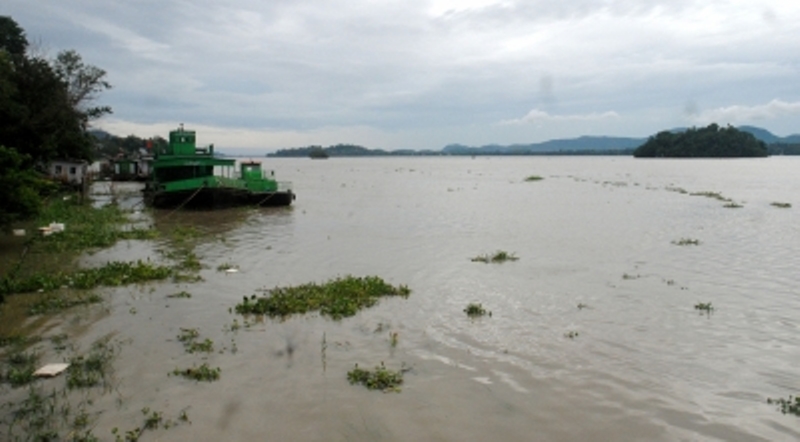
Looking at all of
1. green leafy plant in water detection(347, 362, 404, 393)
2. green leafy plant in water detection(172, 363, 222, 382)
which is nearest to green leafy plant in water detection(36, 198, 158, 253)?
green leafy plant in water detection(172, 363, 222, 382)

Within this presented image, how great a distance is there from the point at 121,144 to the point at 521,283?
453 ft

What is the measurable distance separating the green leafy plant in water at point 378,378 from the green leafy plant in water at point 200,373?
1.94 meters

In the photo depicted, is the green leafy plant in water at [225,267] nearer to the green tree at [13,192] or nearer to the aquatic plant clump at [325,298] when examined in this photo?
the aquatic plant clump at [325,298]

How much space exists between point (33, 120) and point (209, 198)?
31.8 ft

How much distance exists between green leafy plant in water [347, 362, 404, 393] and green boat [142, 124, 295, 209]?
27028 mm

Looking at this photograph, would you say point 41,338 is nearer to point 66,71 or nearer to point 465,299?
point 465,299

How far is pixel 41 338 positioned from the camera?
397 inches

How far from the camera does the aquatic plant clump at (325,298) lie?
1192 cm

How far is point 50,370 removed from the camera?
8.45 meters

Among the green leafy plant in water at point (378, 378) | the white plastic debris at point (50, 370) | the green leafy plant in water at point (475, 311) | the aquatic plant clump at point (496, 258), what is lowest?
the green leafy plant in water at point (378, 378)

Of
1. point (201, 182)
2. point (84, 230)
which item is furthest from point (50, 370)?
point (201, 182)

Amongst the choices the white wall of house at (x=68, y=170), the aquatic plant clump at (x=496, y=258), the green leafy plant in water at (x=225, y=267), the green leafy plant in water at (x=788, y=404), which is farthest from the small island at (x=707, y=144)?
the green leafy plant in water at (x=788, y=404)

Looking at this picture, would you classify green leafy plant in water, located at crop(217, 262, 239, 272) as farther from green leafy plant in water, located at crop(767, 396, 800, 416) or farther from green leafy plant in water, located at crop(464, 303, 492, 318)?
green leafy plant in water, located at crop(767, 396, 800, 416)

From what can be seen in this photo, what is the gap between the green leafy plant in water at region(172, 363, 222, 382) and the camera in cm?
848
